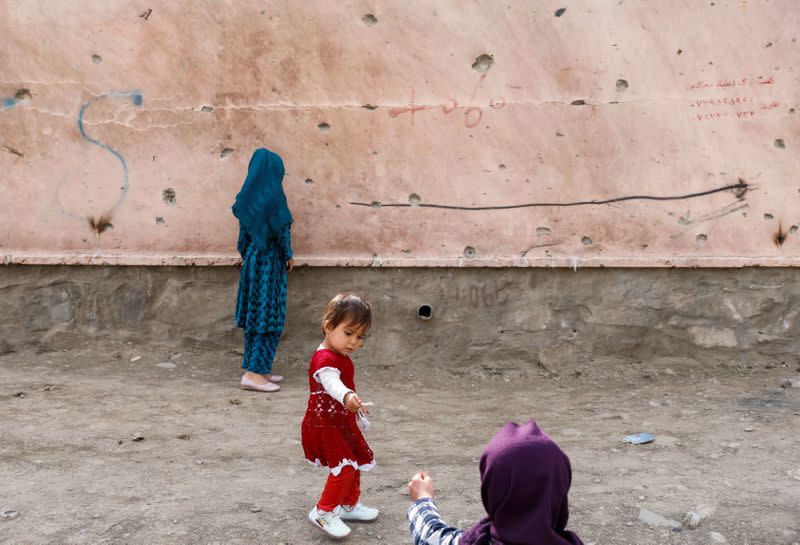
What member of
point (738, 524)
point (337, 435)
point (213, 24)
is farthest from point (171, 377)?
point (738, 524)

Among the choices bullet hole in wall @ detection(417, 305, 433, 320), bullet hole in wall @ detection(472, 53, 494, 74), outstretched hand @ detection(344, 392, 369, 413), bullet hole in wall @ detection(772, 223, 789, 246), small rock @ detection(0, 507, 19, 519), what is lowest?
small rock @ detection(0, 507, 19, 519)

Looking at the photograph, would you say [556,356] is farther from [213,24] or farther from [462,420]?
[213,24]

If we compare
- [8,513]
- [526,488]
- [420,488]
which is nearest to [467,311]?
[8,513]

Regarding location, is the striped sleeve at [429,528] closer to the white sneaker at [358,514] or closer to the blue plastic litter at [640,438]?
the white sneaker at [358,514]

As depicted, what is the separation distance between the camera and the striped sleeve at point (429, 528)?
194cm

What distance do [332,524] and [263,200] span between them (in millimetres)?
2334

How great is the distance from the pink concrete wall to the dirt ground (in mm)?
721

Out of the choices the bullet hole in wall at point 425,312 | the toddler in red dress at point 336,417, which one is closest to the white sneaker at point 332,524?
the toddler in red dress at point 336,417

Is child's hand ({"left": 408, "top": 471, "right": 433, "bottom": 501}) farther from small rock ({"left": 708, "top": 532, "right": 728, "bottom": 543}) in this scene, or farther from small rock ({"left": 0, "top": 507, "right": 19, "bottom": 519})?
small rock ({"left": 0, "top": 507, "right": 19, "bottom": 519})

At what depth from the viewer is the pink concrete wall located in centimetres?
494

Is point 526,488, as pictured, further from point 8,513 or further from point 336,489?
point 8,513

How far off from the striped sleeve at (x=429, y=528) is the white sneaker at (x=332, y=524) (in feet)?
3.08

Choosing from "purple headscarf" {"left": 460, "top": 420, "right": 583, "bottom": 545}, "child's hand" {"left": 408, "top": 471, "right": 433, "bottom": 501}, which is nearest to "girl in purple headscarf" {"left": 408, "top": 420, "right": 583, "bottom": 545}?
"purple headscarf" {"left": 460, "top": 420, "right": 583, "bottom": 545}

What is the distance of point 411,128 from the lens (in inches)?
200
